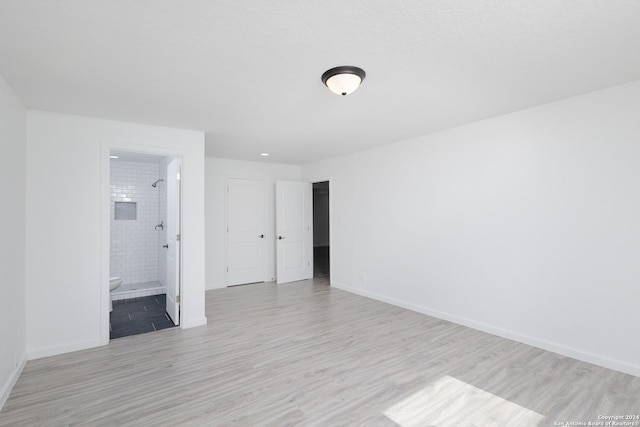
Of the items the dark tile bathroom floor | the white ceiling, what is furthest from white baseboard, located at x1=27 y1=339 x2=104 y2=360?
the white ceiling

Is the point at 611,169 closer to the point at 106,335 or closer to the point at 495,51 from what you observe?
the point at 495,51

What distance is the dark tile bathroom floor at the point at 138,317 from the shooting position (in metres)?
3.76

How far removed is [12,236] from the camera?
2.57 m

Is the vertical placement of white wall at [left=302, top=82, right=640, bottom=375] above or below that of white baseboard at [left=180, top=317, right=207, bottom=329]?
above

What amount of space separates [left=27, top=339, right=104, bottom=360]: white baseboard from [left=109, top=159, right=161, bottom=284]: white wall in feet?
8.64

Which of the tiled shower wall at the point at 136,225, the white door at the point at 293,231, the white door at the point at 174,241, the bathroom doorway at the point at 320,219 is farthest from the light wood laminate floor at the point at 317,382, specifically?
the bathroom doorway at the point at 320,219

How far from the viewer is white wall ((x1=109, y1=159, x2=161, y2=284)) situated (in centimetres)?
566

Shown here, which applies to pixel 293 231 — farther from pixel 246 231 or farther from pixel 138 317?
pixel 138 317

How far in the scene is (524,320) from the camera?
127 inches

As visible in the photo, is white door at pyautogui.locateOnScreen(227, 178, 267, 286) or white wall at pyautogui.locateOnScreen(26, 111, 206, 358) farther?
white door at pyautogui.locateOnScreen(227, 178, 267, 286)

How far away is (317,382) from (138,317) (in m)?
3.05

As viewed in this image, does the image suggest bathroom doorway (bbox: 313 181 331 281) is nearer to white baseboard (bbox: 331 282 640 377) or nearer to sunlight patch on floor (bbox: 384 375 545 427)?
white baseboard (bbox: 331 282 640 377)

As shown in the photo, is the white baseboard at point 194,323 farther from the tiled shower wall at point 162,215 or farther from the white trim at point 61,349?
the tiled shower wall at point 162,215

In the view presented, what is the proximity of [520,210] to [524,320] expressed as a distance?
3.83 ft
